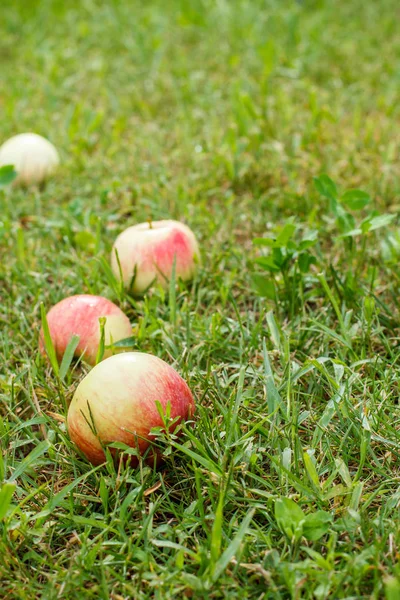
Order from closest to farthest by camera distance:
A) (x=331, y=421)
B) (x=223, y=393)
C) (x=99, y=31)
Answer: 1. (x=331, y=421)
2. (x=223, y=393)
3. (x=99, y=31)

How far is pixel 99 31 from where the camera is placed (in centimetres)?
489

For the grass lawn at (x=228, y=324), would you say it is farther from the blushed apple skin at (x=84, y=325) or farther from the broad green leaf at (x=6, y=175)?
the broad green leaf at (x=6, y=175)

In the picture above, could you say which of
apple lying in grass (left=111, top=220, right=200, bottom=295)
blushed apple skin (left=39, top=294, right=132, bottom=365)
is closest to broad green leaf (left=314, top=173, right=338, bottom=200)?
apple lying in grass (left=111, top=220, right=200, bottom=295)

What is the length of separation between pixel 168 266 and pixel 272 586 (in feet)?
3.77

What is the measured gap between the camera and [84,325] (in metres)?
1.82

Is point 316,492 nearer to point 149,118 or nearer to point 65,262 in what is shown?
point 65,262

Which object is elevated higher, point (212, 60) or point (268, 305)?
point (212, 60)

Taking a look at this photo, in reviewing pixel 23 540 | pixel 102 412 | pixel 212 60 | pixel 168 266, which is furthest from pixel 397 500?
pixel 212 60

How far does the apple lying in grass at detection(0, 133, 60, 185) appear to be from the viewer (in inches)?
116

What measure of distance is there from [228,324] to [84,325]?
0.45 m

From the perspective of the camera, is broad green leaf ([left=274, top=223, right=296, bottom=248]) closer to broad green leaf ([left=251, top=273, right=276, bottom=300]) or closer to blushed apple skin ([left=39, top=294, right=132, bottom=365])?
broad green leaf ([left=251, top=273, right=276, bottom=300])

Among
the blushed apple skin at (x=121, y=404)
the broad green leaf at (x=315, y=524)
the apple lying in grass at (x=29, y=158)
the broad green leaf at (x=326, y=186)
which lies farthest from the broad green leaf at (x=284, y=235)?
the apple lying in grass at (x=29, y=158)

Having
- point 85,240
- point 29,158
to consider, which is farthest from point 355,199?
point 29,158

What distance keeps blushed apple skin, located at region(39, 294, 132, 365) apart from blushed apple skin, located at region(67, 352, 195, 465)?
308 millimetres
